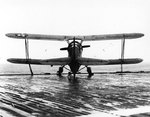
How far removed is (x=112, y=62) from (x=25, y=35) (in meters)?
8.30

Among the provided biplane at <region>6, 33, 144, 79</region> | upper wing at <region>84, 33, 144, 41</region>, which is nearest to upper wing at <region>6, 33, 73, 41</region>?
biplane at <region>6, 33, 144, 79</region>

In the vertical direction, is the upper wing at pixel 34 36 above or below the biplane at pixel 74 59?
above

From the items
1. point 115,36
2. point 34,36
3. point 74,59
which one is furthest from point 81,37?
point 74,59

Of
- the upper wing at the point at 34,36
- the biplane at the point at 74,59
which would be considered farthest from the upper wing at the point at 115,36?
the upper wing at the point at 34,36

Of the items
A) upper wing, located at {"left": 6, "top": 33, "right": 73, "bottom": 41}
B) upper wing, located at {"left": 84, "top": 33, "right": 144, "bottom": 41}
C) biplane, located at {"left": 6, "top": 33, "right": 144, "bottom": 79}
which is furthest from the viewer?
upper wing, located at {"left": 6, "top": 33, "right": 73, "bottom": 41}

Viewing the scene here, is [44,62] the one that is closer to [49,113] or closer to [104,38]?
[104,38]

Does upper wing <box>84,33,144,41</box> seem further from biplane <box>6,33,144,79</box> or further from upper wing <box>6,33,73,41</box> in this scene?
upper wing <box>6,33,73,41</box>

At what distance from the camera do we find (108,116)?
20.9ft

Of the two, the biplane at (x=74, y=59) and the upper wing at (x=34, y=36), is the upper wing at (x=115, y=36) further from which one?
the upper wing at (x=34, y=36)

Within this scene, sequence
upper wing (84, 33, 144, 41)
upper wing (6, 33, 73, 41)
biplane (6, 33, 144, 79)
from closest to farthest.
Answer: biplane (6, 33, 144, 79) → upper wing (84, 33, 144, 41) → upper wing (6, 33, 73, 41)

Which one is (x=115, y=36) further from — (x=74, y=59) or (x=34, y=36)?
(x=34, y=36)

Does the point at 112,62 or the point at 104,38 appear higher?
the point at 104,38

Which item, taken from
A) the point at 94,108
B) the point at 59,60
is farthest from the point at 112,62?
the point at 94,108

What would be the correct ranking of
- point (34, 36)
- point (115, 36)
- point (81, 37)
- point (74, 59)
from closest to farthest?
point (74, 59) → point (115, 36) → point (34, 36) → point (81, 37)
